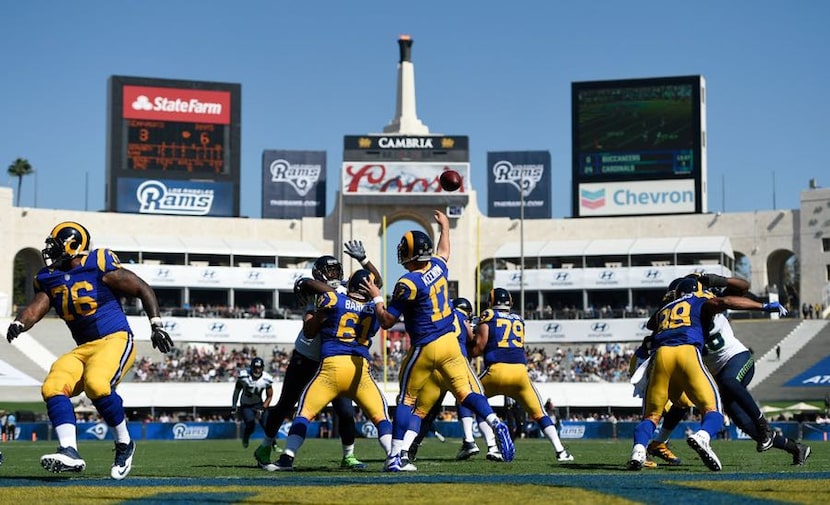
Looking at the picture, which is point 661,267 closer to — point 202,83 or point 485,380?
point 202,83

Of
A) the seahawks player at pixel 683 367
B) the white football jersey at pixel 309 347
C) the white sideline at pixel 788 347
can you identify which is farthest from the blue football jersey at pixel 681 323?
the white sideline at pixel 788 347

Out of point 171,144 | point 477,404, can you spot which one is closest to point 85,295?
point 477,404

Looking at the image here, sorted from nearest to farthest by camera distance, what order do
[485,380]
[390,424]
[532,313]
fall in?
[390,424] → [485,380] → [532,313]

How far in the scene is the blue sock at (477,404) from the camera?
13.0 meters

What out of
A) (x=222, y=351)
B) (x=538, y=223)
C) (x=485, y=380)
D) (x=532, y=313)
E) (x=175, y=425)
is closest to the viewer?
(x=485, y=380)

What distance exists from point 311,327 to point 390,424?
141 cm

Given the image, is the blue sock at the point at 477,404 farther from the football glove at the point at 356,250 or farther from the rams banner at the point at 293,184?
the rams banner at the point at 293,184

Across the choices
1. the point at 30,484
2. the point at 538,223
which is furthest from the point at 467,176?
the point at 30,484

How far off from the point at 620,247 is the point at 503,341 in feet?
197

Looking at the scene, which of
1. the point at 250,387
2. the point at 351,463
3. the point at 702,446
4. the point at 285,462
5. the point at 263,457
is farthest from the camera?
the point at 250,387

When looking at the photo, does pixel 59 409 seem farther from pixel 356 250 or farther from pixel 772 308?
pixel 772 308

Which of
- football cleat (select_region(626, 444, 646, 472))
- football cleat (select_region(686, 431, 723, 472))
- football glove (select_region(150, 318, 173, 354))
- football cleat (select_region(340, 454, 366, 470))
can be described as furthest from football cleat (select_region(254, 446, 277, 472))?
football cleat (select_region(686, 431, 723, 472))

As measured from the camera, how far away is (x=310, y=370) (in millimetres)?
14570

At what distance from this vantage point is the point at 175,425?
4322 cm
